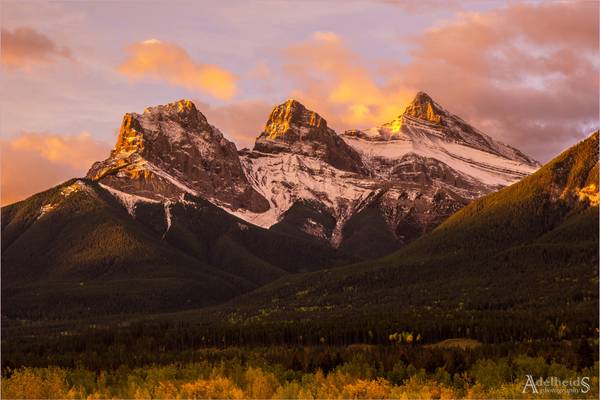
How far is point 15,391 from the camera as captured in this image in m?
91.8

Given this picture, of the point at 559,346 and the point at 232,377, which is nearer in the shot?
the point at 232,377

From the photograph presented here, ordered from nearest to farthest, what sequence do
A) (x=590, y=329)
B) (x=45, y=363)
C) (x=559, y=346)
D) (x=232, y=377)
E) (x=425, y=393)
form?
(x=425, y=393) < (x=232, y=377) < (x=559, y=346) < (x=45, y=363) < (x=590, y=329)

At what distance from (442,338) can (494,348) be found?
47647 millimetres

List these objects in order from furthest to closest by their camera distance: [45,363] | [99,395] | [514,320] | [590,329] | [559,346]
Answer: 1. [514,320]
2. [590,329]
3. [45,363]
4. [559,346]
5. [99,395]

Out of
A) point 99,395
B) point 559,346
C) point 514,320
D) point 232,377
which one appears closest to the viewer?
point 99,395

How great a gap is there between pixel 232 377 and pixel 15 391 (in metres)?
22.7

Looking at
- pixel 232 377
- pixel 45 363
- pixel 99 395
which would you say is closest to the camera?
pixel 99 395

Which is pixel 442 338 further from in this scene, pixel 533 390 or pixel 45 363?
pixel 533 390

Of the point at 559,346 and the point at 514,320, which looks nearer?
the point at 559,346

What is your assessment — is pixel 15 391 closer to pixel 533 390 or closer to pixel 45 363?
pixel 533 390

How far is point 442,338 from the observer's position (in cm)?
19050

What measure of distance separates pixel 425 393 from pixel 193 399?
65.6ft

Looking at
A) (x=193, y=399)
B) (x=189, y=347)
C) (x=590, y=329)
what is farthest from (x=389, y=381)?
A: (x=189, y=347)

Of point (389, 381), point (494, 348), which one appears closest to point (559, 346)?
point (494, 348)
